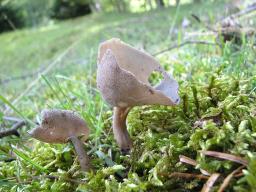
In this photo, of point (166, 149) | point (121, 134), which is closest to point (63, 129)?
point (121, 134)

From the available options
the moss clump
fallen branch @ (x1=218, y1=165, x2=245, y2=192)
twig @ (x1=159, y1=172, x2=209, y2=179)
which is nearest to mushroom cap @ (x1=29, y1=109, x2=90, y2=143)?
the moss clump

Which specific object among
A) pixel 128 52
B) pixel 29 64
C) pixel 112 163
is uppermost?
pixel 128 52

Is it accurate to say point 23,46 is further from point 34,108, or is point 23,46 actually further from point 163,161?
point 163,161

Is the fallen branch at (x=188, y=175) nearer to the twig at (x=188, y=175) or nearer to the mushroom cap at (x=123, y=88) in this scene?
the twig at (x=188, y=175)

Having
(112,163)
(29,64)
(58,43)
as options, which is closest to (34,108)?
(112,163)

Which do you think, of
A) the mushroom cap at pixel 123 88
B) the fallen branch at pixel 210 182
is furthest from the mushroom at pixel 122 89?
the fallen branch at pixel 210 182

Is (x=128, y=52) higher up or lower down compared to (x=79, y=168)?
higher up
